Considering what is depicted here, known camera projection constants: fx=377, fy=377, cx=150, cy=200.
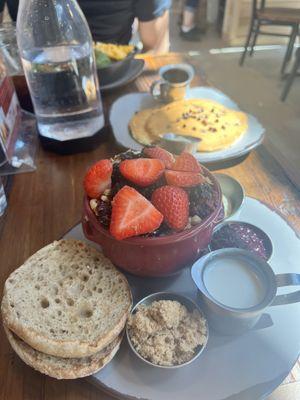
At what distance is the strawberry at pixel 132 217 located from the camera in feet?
1.87

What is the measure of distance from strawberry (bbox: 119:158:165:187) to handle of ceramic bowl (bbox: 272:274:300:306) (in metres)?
0.25

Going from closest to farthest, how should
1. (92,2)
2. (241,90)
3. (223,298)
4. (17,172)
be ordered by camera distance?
(223,298) → (17,172) → (92,2) → (241,90)

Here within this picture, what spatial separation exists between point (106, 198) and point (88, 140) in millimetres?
440

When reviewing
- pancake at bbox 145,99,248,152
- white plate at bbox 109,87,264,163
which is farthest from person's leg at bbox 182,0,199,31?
pancake at bbox 145,99,248,152

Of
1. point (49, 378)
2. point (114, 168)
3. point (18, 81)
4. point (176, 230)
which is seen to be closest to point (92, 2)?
point (18, 81)

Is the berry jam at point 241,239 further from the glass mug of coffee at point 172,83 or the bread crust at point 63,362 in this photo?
the glass mug of coffee at point 172,83

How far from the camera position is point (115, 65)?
1217 mm

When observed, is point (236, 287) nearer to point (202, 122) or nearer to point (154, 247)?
point (154, 247)

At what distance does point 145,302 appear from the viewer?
60 cm

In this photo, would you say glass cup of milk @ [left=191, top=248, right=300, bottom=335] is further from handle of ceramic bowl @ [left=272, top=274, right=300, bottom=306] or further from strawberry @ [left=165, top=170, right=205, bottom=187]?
strawberry @ [left=165, top=170, right=205, bottom=187]

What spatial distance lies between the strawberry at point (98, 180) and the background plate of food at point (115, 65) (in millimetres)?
671

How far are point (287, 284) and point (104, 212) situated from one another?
30 centimetres

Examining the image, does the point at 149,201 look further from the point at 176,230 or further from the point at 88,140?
the point at 88,140

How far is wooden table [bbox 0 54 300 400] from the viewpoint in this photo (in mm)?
562
